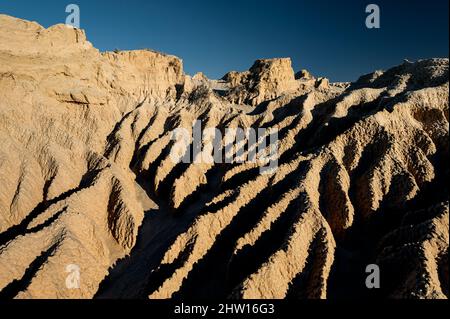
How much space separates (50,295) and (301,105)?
27.6 m

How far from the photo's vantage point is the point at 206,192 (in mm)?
29203

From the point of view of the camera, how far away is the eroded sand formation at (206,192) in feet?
54.7

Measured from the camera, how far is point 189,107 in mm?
41031

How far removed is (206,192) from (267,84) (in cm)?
2722

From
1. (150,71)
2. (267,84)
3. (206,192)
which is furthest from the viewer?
(267,84)

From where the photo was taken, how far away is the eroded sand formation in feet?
54.7

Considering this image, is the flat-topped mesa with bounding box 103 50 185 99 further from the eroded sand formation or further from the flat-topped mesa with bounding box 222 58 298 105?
the flat-topped mesa with bounding box 222 58 298 105

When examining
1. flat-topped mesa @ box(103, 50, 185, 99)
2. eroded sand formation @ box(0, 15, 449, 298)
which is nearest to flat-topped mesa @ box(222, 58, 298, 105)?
flat-topped mesa @ box(103, 50, 185, 99)

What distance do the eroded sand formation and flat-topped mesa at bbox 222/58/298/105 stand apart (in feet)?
30.6

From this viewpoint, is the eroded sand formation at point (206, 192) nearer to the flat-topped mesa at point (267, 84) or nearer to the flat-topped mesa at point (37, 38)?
the flat-topped mesa at point (37, 38)

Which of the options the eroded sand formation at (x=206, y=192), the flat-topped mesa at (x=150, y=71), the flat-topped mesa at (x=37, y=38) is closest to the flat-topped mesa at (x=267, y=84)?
the flat-topped mesa at (x=150, y=71)

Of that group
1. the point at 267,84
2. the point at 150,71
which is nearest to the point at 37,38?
the point at 150,71

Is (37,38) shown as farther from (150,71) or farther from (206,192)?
(206,192)
